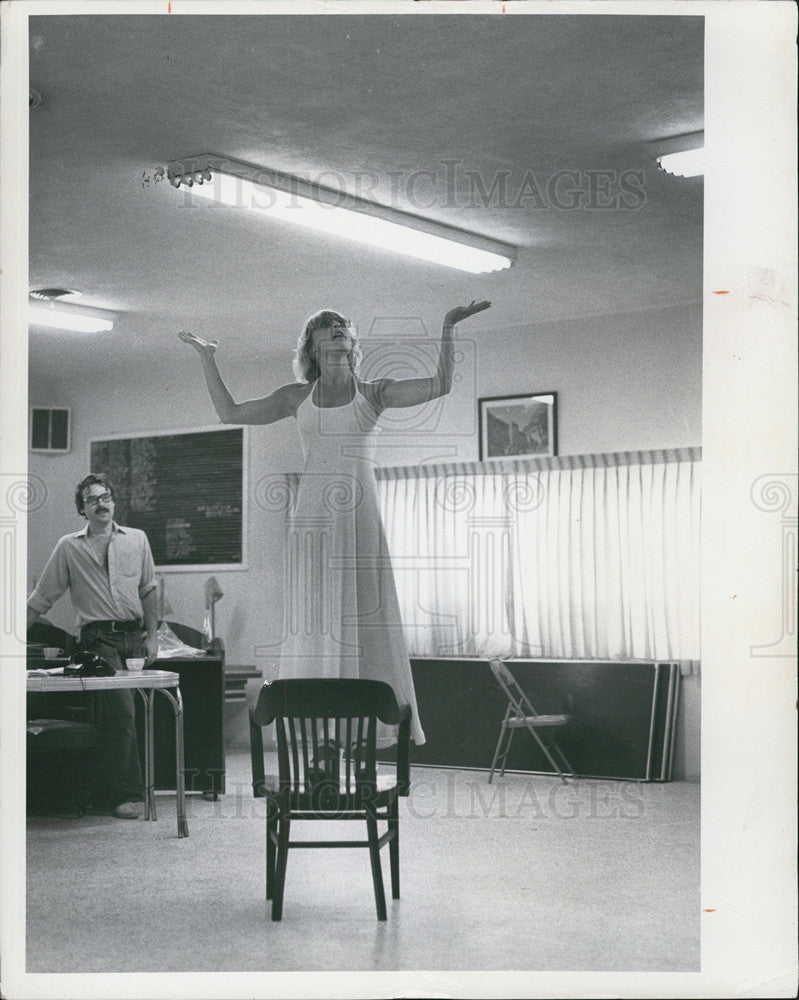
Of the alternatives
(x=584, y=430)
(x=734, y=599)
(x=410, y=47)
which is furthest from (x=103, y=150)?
(x=734, y=599)

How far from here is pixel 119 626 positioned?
426cm

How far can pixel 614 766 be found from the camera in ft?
14.5

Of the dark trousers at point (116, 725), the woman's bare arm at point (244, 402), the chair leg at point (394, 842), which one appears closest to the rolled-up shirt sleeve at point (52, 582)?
the dark trousers at point (116, 725)

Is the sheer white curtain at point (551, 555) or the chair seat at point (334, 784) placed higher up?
the sheer white curtain at point (551, 555)

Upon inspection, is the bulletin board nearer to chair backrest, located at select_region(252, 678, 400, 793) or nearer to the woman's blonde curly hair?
the woman's blonde curly hair

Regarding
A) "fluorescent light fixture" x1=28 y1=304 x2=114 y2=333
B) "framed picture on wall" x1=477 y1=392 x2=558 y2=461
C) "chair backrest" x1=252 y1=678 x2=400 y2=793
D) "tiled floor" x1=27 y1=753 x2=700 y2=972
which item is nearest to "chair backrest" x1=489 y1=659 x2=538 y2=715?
"tiled floor" x1=27 y1=753 x2=700 y2=972

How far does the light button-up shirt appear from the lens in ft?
13.2

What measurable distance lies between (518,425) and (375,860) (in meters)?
1.41

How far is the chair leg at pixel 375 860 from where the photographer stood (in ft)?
13.0

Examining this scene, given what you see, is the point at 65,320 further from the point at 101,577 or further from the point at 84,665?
the point at 84,665

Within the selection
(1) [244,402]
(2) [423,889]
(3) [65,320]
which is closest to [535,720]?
(2) [423,889]

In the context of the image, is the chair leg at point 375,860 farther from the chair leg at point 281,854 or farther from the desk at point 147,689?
the desk at point 147,689

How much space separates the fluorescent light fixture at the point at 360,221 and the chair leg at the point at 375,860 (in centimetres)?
165

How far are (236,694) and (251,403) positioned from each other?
893 millimetres
